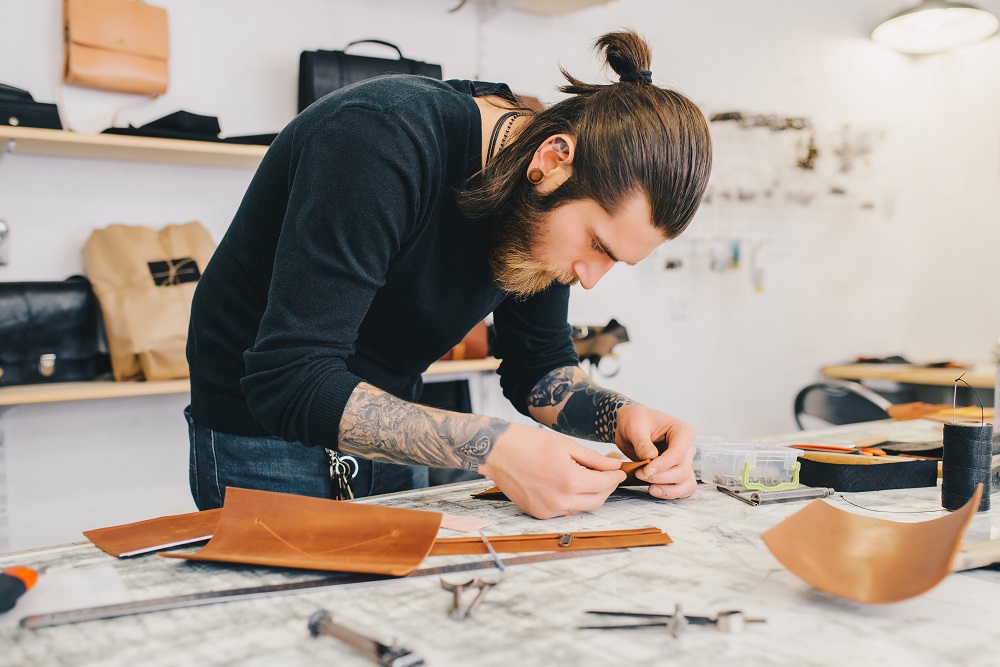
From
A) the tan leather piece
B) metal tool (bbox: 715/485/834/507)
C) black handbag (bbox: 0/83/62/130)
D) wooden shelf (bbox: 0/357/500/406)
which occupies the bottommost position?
wooden shelf (bbox: 0/357/500/406)

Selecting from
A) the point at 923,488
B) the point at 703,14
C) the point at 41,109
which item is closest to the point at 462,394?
the point at 41,109

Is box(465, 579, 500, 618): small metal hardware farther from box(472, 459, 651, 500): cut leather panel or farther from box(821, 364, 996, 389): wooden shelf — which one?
box(821, 364, 996, 389): wooden shelf

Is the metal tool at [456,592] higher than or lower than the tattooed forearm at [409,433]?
lower

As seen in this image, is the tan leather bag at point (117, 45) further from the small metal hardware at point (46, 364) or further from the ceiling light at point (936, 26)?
the ceiling light at point (936, 26)

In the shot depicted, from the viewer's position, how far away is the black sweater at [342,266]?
102 cm

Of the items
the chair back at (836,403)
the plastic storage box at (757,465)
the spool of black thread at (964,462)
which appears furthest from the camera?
the chair back at (836,403)

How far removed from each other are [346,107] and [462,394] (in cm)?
190

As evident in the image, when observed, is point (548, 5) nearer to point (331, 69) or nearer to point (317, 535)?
point (331, 69)

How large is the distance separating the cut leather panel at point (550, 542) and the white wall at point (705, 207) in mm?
1903

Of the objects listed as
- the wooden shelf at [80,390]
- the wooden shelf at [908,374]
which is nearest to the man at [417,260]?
the wooden shelf at [80,390]

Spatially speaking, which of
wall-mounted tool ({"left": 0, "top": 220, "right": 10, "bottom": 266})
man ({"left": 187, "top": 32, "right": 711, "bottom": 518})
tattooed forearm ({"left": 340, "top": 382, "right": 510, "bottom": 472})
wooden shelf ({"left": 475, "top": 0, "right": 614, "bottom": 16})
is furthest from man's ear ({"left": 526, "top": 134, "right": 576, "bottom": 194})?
wooden shelf ({"left": 475, "top": 0, "right": 614, "bottom": 16})

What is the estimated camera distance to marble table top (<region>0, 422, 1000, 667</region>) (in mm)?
653

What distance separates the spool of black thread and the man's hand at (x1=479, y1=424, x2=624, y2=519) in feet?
1.70

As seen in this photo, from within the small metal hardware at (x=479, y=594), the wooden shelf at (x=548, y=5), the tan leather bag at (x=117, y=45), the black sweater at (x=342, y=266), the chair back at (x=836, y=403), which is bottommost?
the chair back at (x=836, y=403)
